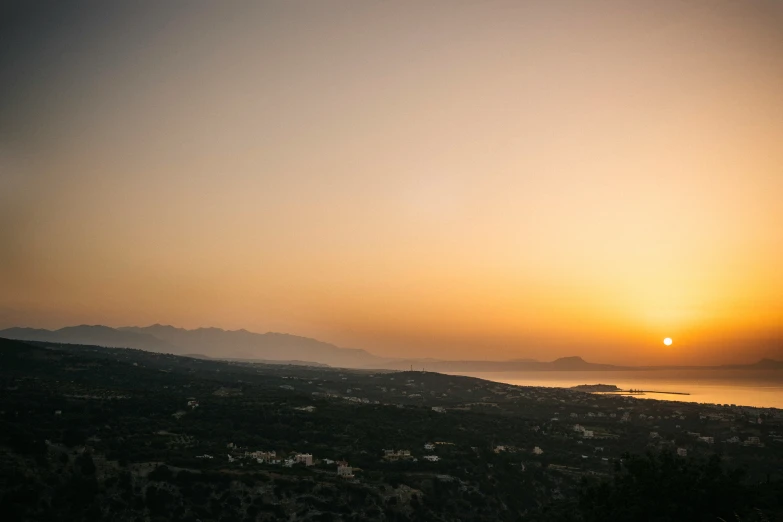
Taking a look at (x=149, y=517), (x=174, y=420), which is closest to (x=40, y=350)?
(x=174, y=420)

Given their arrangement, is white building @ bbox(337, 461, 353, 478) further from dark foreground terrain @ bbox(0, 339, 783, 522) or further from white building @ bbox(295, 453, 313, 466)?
white building @ bbox(295, 453, 313, 466)

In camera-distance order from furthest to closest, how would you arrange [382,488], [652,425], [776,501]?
[652,425] → [382,488] → [776,501]

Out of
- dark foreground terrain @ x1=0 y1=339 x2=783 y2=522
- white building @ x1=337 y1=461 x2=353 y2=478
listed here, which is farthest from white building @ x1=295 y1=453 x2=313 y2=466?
white building @ x1=337 y1=461 x2=353 y2=478

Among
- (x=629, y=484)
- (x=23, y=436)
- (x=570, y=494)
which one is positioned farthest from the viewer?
(x=570, y=494)

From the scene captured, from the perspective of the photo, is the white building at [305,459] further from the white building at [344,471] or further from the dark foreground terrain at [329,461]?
the white building at [344,471]

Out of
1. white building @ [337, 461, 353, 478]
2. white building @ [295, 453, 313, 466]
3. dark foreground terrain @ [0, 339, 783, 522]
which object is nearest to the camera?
dark foreground terrain @ [0, 339, 783, 522]

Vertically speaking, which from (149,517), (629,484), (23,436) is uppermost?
(629,484)

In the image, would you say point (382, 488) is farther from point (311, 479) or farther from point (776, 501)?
point (776, 501)

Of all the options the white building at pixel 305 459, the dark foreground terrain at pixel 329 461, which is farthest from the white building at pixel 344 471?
the white building at pixel 305 459

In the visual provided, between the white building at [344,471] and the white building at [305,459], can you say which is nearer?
the white building at [344,471]
